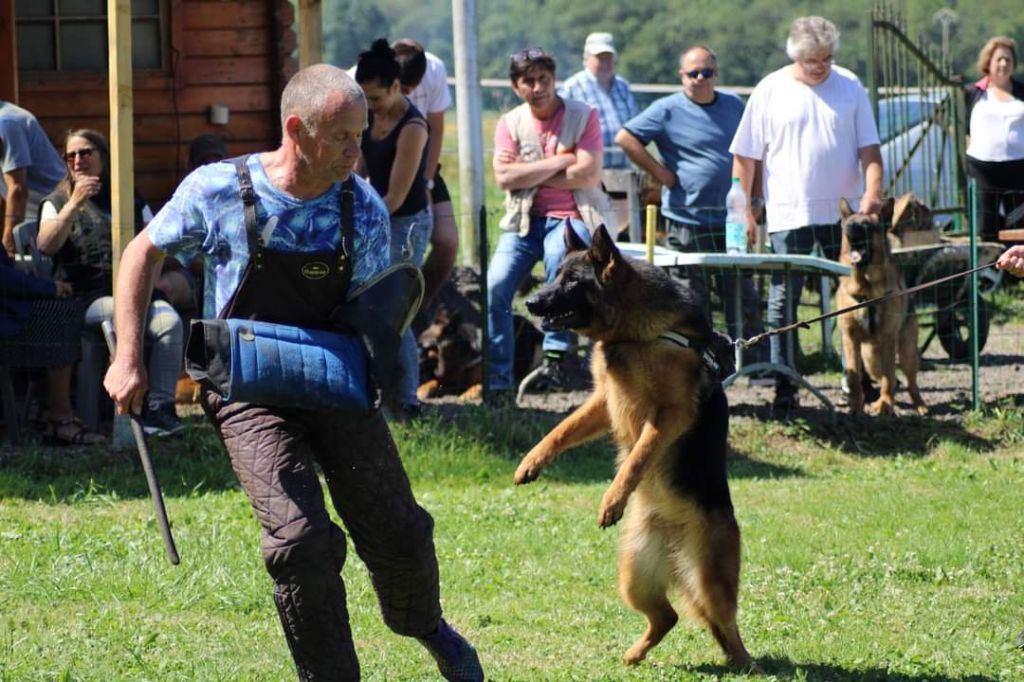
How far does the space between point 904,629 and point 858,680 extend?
65 cm

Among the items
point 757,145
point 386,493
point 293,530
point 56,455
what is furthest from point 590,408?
point 757,145

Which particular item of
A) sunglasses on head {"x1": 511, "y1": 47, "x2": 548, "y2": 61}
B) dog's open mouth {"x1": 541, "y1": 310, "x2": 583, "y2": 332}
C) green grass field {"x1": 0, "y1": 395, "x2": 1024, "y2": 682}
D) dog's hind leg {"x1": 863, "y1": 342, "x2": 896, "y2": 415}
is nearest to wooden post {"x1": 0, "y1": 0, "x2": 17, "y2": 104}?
green grass field {"x1": 0, "y1": 395, "x2": 1024, "y2": 682}

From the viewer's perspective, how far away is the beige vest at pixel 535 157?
9516mm

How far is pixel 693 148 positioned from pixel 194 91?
11.9ft

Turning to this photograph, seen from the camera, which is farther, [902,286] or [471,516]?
[902,286]

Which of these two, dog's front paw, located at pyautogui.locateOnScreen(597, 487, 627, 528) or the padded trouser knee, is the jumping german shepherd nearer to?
dog's front paw, located at pyautogui.locateOnScreen(597, 487, 627, 528)

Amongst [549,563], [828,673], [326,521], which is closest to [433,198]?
[549,563]

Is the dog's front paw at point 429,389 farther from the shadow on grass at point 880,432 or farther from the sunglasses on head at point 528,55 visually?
the sunglasses on head at point 528,55

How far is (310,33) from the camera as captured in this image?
9.34 meters

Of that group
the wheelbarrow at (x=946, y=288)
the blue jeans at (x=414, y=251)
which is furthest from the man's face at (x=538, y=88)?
the wheelbarrow at (x=946, y=288)

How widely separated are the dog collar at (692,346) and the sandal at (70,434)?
442cm

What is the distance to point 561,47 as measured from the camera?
227 ft

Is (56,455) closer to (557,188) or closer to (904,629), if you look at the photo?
(557,188)

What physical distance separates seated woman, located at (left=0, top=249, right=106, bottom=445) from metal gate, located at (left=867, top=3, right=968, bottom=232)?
7428 mm
